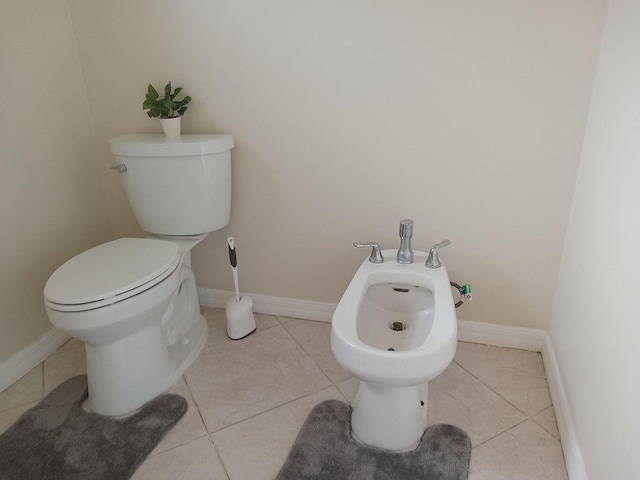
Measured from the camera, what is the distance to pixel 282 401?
1384 millimetres

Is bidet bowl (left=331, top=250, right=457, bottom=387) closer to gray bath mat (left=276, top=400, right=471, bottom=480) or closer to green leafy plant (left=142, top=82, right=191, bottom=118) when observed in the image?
gray bath mat (left=276, top=400, right=471, bottom=480)

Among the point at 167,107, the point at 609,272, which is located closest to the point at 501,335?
the point at 609,272

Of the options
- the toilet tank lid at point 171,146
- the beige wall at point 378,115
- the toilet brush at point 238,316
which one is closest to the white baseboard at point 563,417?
the beige wall at point 378,115

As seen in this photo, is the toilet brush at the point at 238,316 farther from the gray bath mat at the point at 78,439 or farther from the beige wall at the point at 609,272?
the beige wall at the point at 609,272

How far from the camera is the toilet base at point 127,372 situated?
1.29 m

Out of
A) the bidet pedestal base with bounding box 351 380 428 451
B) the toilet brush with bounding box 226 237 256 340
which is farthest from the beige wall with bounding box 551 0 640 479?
the toilet brush with bounding box 226 237 256 340

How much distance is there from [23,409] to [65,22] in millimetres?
1344

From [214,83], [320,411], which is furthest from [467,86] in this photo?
[320,411]

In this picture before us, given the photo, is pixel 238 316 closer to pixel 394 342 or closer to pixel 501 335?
pixel 394 342

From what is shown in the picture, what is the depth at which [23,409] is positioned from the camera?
136cm

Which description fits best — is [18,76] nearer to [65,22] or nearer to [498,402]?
[65,22]

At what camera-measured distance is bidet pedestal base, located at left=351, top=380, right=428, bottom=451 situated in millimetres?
1150

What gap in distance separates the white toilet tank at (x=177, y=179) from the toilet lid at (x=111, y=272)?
128mm

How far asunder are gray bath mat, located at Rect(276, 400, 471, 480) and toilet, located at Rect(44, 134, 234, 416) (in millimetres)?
531
